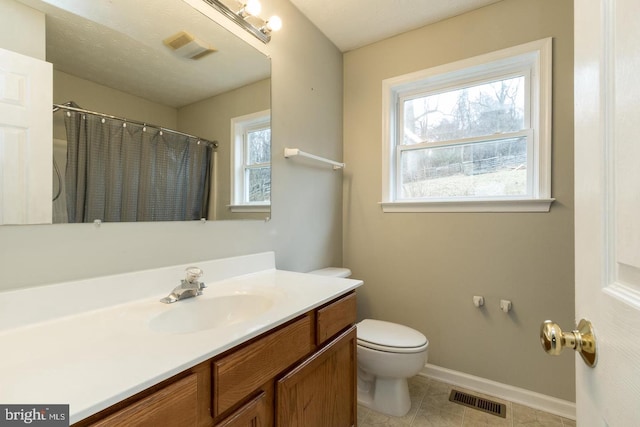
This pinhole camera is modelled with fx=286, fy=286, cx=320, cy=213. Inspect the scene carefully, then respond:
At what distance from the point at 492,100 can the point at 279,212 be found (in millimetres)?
1567

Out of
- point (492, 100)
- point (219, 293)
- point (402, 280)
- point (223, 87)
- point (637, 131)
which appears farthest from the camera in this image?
point (402, 280)

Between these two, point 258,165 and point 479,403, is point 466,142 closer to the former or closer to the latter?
point 258,165

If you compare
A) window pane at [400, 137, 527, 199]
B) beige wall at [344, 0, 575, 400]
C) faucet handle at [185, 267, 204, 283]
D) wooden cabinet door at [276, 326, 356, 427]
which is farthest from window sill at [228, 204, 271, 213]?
window pane at [400, 137, 527, 199]

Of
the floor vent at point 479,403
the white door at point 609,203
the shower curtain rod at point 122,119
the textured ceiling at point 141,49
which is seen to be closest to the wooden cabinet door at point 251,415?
the white door at point 609,203

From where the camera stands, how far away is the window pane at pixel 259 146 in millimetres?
1486

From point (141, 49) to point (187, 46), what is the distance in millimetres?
206

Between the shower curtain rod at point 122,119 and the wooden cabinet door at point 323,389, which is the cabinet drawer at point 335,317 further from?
the shower curtain rod at point 122,119

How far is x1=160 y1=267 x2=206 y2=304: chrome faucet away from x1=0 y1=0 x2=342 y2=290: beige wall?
0.44 ft

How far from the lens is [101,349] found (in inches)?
25.3

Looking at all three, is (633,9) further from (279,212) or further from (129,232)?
(279,212)

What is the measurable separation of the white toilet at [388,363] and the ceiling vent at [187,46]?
166cm

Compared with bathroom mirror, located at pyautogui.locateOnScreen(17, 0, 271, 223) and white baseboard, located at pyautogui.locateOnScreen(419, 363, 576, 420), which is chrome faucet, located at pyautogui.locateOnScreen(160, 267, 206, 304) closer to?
bathroom mirror, located at pyautogui.locateOnScreen(17, 0, 271, 223)

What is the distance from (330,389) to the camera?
1.14m

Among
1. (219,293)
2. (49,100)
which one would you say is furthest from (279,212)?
(49,100)
